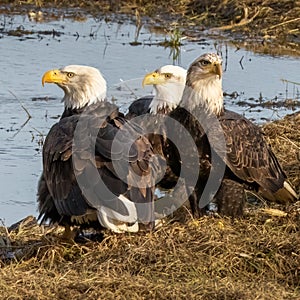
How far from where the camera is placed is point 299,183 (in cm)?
745

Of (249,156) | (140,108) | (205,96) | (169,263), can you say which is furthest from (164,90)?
(169,263)

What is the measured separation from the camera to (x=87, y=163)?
18.4 ft

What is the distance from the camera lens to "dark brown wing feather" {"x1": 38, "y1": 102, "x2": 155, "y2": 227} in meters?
5.56

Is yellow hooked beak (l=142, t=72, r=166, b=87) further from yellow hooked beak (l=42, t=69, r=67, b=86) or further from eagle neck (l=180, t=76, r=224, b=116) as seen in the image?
yellow hooked beak (l=42, t=69, r=67, b=86)

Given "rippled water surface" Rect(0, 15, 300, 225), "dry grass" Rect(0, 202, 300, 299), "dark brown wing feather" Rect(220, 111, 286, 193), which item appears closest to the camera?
"dry grass" Rect(0, 202, 300, 299)

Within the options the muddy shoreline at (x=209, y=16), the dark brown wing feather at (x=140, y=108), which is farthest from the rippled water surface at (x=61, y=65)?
the dark brown wing feather at (x=140, y=108)

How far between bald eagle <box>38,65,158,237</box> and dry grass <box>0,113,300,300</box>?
0.54ft

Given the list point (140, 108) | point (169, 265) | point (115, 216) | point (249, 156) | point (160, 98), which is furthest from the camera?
point (140, 108)

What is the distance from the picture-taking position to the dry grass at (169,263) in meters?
4.93

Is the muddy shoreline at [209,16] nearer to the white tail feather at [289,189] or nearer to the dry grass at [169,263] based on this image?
the white tail feather at [289,189]

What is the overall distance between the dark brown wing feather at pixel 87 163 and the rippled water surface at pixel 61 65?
5.07 ft

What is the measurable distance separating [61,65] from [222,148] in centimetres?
535

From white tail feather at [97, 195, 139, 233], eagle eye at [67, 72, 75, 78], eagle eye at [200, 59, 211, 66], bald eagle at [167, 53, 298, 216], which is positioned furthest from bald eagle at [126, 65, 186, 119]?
white tail feather at [97, 195, 139, 233]

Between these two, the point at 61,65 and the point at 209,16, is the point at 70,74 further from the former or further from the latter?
the point at 209,16
